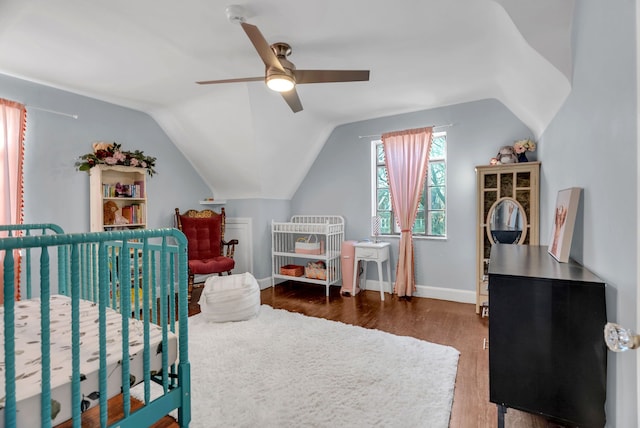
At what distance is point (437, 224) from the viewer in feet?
12.6

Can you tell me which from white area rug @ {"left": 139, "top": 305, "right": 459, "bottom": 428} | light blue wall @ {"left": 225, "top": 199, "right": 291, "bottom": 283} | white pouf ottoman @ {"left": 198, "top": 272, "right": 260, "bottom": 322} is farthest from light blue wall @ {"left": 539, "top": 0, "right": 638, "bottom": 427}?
light blue wall @ {"left": 225, "top": 199, "right": 291, "bottom": 283}

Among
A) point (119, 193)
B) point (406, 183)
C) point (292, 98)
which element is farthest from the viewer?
point (406, 183)

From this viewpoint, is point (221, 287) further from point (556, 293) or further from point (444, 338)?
point (556, 293)

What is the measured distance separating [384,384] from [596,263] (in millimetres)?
1350

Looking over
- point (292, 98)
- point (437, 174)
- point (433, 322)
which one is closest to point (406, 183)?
point (437, 174)

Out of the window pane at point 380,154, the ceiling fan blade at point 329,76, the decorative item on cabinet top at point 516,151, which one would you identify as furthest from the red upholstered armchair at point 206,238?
the decorative item on cabinet top at point 516,151

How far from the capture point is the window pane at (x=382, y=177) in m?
4.16

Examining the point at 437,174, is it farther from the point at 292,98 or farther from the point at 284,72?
the point at 284,72

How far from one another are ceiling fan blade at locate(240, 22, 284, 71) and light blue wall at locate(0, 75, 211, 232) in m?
2.58

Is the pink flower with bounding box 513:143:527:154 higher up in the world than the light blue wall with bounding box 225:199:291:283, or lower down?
higher up

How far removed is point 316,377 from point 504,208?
247cm

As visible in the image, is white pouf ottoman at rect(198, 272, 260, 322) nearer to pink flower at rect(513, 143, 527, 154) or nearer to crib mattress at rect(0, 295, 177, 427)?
crib mattress at rect(0, 295, 177, 427)

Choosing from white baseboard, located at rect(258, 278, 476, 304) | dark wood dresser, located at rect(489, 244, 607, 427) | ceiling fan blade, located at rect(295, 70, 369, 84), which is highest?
ceiling fan blade, located at rect(295, 70, 369, 84)

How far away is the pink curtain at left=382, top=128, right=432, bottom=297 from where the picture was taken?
12.2ft
